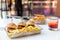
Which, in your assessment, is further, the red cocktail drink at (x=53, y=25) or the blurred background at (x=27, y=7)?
the blurred background at (x=27, y=7)

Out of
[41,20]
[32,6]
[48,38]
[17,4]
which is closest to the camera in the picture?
[48,38]

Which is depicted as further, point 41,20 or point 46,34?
point 41,20

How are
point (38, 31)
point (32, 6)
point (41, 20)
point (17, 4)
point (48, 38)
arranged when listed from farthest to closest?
Result: 1. point (32, 6)
2. point (17, 4)
3. point (41, 20)
4. point (38, 31)
5. point (48, 38)

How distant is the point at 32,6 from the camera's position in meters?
4.41

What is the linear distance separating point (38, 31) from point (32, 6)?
315cm

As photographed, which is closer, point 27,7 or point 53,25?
point 53,25

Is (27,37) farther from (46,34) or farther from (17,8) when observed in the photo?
(17,8)

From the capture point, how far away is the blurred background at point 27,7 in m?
4.09

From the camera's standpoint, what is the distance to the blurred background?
4090mm

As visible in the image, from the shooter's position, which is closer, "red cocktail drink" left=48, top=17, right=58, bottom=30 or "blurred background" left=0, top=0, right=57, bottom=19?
"red cocktail drink" left=48, top=17, right=58, bottom=30

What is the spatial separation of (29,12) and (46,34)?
10.0ft

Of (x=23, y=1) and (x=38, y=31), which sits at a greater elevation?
(x=23, y=1)

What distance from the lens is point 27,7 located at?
4.29m

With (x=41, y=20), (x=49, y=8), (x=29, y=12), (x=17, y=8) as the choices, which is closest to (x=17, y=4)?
(x=17, y=8)
